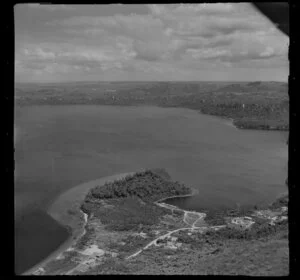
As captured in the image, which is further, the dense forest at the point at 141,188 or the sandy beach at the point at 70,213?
the dense forest at the point at 141,188

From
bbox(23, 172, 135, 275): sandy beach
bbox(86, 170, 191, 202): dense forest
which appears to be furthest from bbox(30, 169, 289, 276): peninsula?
bbox(23, 172, 135, 275): sandy beach

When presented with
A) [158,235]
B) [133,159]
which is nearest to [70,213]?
[158,235]

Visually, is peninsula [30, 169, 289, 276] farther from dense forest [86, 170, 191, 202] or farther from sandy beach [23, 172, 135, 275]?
sandy beach [23, 172, 135, 275]

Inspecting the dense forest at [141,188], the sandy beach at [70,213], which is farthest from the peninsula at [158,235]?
the sandy beach at [70,213]

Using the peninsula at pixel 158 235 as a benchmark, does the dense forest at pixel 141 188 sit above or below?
above

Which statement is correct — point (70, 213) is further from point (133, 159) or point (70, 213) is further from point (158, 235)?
point (133, 159)

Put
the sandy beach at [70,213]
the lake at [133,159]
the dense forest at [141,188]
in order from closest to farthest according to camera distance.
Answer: the sandy beach at [70,213] < the lake at [133,159] < the dense forest at [141,188]

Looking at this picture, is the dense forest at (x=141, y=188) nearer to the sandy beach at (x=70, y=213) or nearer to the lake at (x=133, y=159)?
the sandy beach at (x=70, y=213)

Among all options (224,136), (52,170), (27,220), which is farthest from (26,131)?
(27,220)
